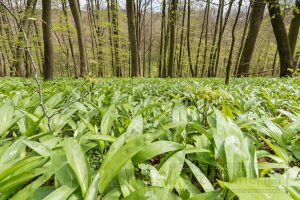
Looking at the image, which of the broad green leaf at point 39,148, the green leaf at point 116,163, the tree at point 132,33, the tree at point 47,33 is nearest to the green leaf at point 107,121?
the broad green leaf at point 39,148

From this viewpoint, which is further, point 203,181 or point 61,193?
point 203,181

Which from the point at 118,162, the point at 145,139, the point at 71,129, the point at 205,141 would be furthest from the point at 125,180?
the point at 71,129

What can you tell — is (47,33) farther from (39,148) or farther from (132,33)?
(39,148)

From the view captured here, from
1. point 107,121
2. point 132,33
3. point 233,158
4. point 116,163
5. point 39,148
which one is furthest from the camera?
point 132,33

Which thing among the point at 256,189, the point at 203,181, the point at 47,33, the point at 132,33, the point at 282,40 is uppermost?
the point at 132,33

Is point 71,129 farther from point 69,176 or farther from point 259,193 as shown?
point 259,193

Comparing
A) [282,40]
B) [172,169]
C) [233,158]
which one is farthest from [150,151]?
[282,40]

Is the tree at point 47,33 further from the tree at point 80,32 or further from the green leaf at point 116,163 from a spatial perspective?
the green leaf at point 116,163

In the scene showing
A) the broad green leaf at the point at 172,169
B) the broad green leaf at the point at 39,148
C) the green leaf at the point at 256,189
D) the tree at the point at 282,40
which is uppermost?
the tree at the point at 282,40

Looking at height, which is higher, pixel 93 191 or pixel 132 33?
pixel 132 33

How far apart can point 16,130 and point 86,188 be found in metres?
1.21

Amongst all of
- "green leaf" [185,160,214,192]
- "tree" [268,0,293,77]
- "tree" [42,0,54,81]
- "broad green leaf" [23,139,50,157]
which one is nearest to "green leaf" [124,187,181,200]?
"green leaf" [185,160,214,192]

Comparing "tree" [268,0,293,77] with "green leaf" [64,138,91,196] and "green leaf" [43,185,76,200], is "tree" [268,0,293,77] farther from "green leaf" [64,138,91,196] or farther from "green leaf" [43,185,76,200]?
"green leaf" [43,185,76,200]

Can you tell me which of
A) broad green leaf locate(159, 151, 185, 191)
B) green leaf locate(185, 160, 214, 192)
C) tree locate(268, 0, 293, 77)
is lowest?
green leaf locate(185, 160, 214, 192)
